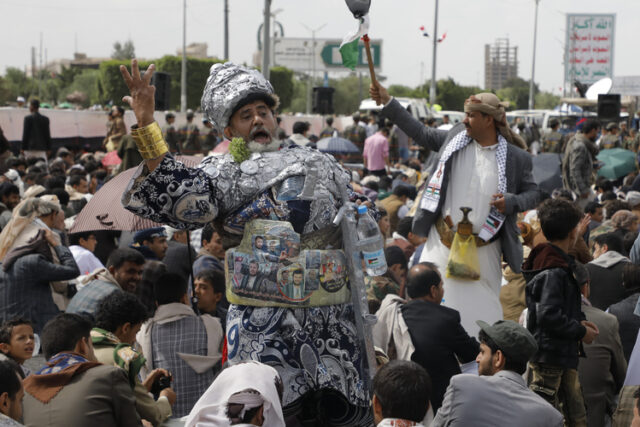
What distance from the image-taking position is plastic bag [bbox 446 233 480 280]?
224 inches

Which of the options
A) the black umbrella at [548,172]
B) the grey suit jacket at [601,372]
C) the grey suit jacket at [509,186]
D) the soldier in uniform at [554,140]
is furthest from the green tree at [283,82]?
the grey suit jacket at [601,372]

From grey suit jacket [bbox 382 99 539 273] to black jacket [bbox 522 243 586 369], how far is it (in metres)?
0.83

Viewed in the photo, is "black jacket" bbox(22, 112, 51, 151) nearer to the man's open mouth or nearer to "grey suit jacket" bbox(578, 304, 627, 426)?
"grey suit jacket" bbox(578, 304, 627, 426)

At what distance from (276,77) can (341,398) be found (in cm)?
5676

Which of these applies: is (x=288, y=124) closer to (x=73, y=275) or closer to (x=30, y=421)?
(x=73, y=275)

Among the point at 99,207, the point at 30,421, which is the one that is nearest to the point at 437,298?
the point at 30,421

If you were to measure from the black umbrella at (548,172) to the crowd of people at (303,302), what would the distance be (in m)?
4.47

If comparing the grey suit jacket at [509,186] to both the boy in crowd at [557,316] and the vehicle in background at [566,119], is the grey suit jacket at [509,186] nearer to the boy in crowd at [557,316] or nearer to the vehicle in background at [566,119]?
the boy in crowd at [557,316]

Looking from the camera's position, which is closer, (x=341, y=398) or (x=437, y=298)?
(x=341, y=398)

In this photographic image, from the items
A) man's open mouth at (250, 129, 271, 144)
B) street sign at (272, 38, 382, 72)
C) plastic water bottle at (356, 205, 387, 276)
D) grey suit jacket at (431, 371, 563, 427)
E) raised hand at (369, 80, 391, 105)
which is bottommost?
grey suit jacket at (431, 371, 563, 427)

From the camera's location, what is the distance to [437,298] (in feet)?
18.1

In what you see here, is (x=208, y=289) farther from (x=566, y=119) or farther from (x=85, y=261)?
(x=566, y=119)

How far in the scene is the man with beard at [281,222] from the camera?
138 inches

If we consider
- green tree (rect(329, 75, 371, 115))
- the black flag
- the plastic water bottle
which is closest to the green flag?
the black flag
